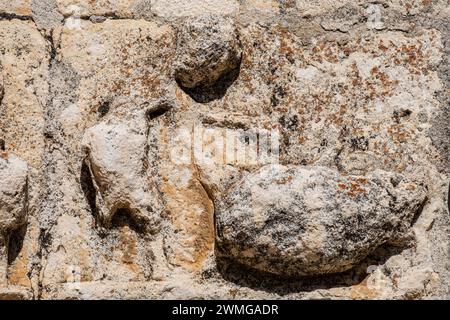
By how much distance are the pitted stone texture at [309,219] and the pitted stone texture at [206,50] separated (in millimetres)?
284

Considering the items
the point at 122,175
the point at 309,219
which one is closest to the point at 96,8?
the point at 122,175

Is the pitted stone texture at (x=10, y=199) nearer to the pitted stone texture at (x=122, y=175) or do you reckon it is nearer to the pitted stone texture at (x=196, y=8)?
the pitted stone texture at (x=122, y=175)

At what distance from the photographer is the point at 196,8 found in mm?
2242

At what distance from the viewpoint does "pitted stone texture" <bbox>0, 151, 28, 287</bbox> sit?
6.77ft

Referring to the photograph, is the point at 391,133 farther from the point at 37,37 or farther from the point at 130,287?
the point at 37,37

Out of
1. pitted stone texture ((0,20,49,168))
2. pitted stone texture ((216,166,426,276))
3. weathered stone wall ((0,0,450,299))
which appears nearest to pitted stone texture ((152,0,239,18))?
weathered stone wall ((0,0,450,299))

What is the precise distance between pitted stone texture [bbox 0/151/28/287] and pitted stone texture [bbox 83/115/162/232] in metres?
0.17

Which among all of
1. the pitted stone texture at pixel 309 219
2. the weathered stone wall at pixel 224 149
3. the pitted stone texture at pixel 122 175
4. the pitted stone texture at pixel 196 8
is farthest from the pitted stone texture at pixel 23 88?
the pitted stone texture at pixel 309 219

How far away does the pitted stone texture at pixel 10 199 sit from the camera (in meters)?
2.06

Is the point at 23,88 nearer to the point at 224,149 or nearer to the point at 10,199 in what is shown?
the point at 10,199

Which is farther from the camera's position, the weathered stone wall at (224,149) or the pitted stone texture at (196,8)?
the pitted stone texture at (196,8)

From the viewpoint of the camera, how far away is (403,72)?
7.16 feet

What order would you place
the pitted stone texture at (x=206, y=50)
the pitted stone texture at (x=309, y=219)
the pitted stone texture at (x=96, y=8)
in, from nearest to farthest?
the pitted stone texture at (x=309, y=219)
the pitted stone texture at (x=206, y=50)
the pitted stone texture at (x=96, y=8)

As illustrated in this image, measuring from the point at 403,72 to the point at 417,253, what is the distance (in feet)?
1.42
